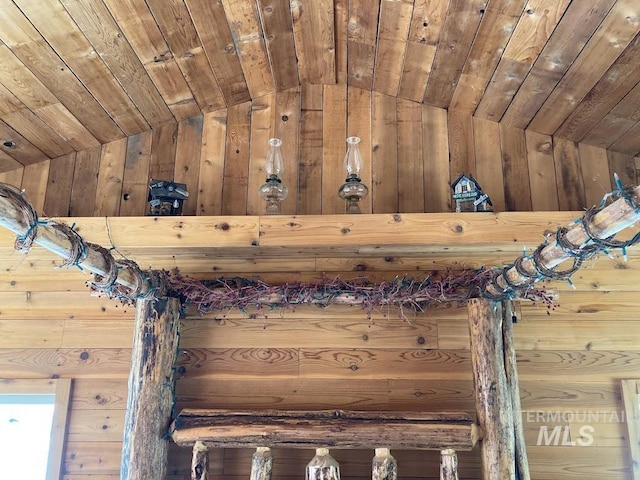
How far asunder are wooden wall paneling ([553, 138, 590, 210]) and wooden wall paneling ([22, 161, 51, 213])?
7.03ft

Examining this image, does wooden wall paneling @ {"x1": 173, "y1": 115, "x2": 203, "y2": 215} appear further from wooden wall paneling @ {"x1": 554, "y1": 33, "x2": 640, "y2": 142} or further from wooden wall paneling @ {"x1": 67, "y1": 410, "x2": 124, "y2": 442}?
wooden wall paneling @ {"x1": 554, "y1": 33, "x2": 640, "y2": 142}

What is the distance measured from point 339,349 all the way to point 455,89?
121 cm

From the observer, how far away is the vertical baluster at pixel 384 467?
1953 mm

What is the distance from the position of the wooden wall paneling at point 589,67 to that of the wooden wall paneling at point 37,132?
6.71ft

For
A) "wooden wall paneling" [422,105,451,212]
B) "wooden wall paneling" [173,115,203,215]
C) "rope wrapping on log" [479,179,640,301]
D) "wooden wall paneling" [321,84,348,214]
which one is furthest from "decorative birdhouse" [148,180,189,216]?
"rope wrapping on log" [479,179,640,301]

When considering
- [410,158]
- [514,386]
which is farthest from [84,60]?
[514,386]

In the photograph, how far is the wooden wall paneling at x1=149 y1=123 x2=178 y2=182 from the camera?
8.01ft

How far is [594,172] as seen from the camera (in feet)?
7.80

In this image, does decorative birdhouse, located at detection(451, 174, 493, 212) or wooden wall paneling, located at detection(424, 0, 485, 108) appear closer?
wooden wall paneling, located at detection(424, 0, 485, 108)

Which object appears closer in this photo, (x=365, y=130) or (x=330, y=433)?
(x=330, y=433)

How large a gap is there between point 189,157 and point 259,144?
0.32m

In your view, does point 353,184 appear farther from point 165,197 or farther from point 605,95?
point 605,95

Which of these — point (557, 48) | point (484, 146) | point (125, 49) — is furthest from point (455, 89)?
point (125, 49)

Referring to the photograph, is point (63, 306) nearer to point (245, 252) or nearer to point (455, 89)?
point (245, 252)
